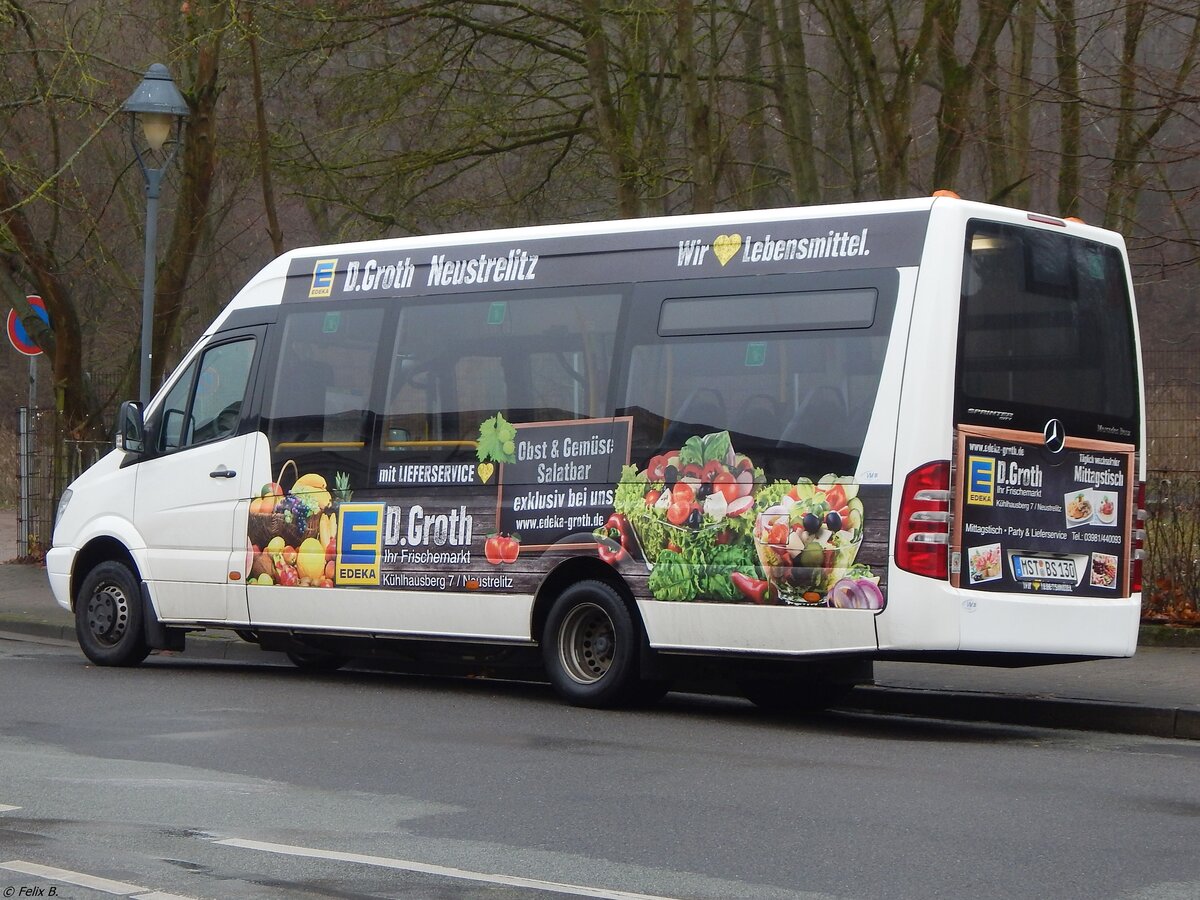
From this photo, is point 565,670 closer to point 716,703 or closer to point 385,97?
point 716,703

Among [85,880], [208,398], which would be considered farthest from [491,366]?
[85,880]

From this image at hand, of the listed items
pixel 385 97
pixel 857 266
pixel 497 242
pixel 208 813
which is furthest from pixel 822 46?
pixel 208 813

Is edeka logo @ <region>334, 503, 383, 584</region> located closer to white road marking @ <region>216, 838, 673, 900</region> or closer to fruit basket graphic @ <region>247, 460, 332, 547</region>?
fruit basket graphic @ <region>247, 460, 332, 547</region>

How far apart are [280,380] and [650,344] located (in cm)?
305

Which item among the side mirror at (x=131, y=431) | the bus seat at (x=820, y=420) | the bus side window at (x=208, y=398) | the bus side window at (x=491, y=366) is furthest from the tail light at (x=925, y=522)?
the side mirror at (x=131, y=431)

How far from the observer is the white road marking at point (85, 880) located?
17.9ft

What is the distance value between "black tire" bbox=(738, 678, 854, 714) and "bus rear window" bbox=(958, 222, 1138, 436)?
2257 millimetres

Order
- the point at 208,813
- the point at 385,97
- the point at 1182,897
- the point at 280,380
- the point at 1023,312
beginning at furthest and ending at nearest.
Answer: the point at 385,97, the point at 280,380, the point at 1023,312, the point at 208,813, the point at 1182,897

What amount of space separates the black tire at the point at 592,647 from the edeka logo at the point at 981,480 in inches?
85.4

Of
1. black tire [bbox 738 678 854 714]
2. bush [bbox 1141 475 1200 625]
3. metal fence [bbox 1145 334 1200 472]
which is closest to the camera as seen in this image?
black tire [bbox 738 678 854 714]

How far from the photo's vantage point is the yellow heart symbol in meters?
10.3

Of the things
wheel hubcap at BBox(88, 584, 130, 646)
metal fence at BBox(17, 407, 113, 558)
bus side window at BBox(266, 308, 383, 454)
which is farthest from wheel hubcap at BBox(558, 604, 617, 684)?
metal fence at BBox(17, 407, 113, 558)

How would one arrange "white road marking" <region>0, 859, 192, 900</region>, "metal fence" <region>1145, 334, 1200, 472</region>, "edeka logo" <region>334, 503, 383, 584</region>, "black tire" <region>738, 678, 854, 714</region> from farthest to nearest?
"metal fence" <region>1145, 334, 1200, 472</region>
"edeka logo" <region>334, 503, 383, 584</region>
"black tire" <region>738, 678, 854, 714</region>
"white road marking" <region>0, 859, 192, 900</region>

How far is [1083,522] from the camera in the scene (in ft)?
32.7
